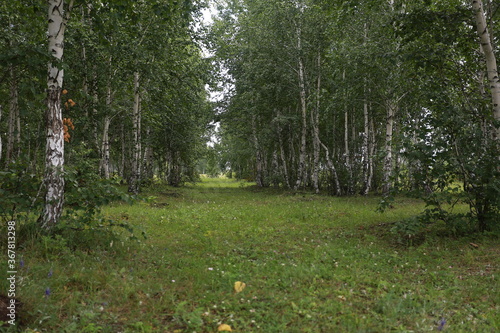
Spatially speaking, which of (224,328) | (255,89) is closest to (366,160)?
(255,89)

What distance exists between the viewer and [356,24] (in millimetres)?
19141

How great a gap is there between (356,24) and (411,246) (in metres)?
16.3

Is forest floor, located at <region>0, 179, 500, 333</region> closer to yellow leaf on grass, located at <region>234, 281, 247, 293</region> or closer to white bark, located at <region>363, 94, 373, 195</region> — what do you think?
yellow leaf on grass, located at <region>234, 281, 247, 293</region>

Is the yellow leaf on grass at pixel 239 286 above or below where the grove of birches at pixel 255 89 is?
below

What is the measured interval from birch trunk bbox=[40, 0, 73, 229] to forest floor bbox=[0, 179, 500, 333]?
0.79m

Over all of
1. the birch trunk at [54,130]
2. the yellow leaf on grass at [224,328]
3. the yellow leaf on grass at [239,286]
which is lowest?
the yellow leaf on grass at [224,328]

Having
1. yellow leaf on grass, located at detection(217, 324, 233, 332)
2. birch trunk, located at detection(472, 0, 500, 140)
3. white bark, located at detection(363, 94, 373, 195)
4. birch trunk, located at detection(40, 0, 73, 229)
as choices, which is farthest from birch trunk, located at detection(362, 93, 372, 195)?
yellow leaf on grass, located at detection(217, 324, 233, 332)

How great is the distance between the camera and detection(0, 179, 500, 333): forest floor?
4207mm

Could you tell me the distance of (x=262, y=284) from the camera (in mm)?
5605

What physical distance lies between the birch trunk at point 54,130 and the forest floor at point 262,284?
2.59ft

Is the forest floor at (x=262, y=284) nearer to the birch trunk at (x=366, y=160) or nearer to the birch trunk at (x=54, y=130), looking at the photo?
the birch trunk at (x=54, y=130)

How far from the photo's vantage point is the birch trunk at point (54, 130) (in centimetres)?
640

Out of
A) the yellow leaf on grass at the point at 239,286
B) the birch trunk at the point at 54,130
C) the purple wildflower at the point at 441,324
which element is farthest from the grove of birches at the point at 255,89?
the purple wildflower at the point at 441,324

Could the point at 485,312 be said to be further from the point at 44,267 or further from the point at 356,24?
the point at 356,24
